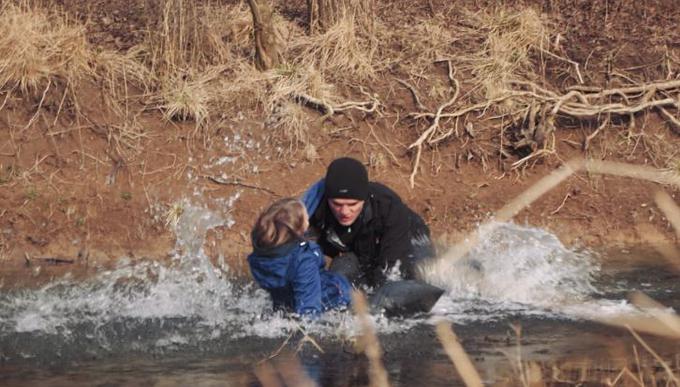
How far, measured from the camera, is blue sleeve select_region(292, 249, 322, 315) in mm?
7543

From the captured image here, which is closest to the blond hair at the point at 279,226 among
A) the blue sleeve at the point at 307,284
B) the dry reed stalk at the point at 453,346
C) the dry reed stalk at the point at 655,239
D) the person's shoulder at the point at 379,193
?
the blue sleeve at the point at 307,284

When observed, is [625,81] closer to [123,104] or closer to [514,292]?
[514,292]

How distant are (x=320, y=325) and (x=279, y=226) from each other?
2.55ft

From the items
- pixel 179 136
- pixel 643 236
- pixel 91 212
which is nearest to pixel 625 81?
pixel 643 236

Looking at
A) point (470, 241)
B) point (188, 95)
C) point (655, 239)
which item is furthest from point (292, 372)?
point (188, 95)

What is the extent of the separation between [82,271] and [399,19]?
494 centimetres

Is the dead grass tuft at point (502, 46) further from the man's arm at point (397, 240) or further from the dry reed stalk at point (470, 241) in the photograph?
the man's arm at point (397, 240)

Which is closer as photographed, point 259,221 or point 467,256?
point 259,221

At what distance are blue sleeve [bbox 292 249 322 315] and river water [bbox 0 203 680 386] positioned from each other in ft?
0.46

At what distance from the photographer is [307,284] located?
7605 millimetres

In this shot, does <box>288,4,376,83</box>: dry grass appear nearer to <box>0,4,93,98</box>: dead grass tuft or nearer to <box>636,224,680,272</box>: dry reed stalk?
<box>0,4,93,98</box>: dead grass tuft

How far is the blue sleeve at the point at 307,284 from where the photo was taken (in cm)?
754

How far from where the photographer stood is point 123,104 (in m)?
12.2

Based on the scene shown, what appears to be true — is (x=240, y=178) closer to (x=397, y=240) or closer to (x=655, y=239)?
(x=397, y=240)
